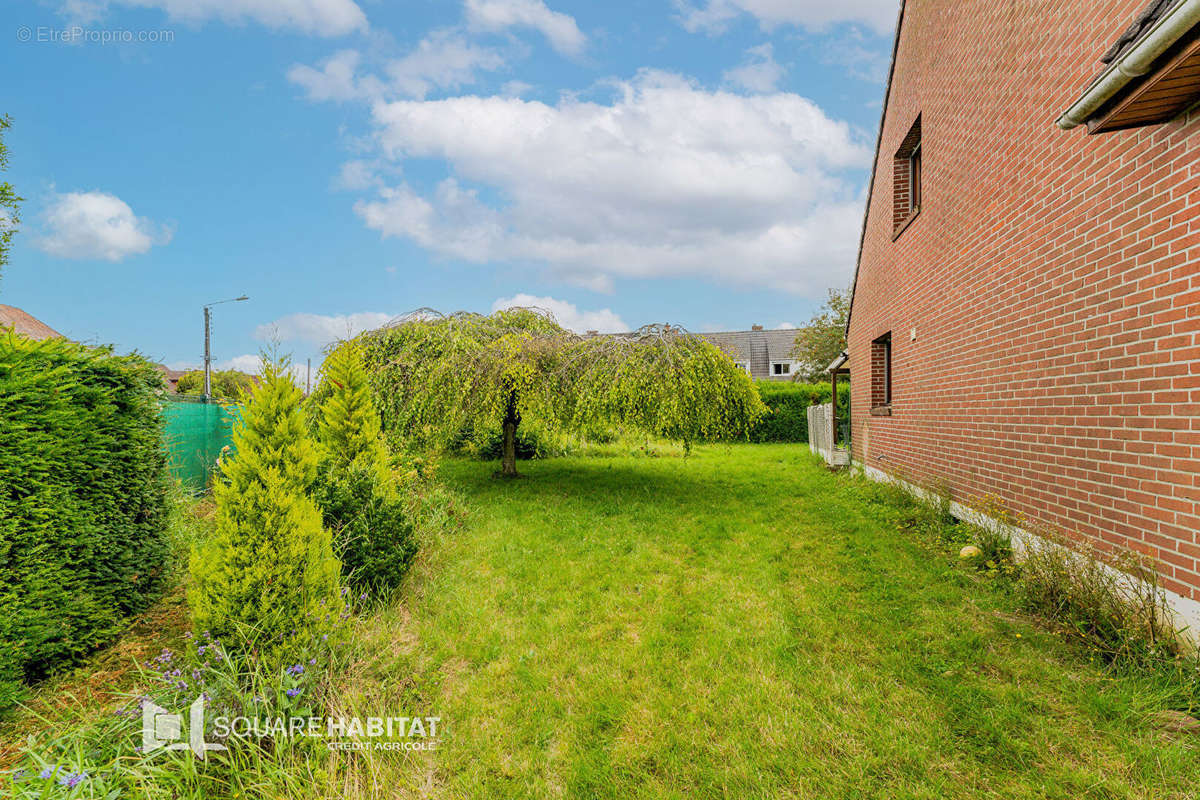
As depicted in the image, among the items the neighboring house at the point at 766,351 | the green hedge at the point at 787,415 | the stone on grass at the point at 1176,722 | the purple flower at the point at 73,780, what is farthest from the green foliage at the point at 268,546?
the neighboring house at the point at 766,351

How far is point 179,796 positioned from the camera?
5.77ft

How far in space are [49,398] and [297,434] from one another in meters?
1.18

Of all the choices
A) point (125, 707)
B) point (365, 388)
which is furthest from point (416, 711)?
point (365, 388)

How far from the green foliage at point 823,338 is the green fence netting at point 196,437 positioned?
2469cm

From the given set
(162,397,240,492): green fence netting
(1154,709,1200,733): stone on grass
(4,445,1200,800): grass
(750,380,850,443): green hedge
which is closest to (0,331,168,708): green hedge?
(4,445,1200,800): grass

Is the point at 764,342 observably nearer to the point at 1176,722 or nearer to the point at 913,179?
the point at 913,179

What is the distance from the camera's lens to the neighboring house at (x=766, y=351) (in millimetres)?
38438

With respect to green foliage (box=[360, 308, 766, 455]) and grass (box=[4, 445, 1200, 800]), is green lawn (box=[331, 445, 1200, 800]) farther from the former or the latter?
green foliage (box=[360, 308, 766, 455])

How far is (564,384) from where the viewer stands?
790 cm

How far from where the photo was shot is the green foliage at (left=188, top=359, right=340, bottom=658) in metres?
2.55

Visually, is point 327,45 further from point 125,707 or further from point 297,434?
point 125,707

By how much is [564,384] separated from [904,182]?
21.0 feet

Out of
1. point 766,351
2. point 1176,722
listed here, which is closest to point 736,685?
point 1176,722

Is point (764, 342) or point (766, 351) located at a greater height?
point (764, 342)
